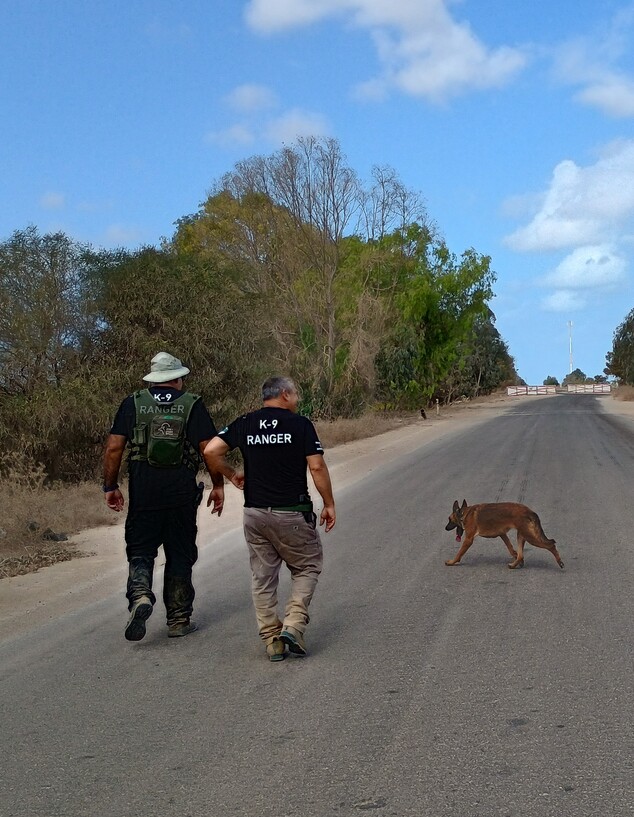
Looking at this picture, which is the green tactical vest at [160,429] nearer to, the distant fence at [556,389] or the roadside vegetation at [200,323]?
the roadside vegetation at [200,323]

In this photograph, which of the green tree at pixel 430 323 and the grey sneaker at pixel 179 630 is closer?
the grey sneaker at pixel 179 630

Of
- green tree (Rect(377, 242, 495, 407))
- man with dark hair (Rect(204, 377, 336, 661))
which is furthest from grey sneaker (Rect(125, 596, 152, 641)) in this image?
green tree (Rect(377, 242, 495, 407))

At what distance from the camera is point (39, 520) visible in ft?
39.1

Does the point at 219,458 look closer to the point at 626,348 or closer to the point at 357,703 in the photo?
the point at 357,703

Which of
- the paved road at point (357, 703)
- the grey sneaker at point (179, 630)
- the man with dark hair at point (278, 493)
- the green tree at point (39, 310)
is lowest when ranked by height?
the paved road at point (357, 703)

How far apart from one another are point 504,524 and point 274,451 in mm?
3160

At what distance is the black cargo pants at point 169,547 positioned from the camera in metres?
6.74

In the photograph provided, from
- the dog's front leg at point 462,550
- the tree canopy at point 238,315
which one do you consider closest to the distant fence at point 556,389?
the tree canopy at point 238,315

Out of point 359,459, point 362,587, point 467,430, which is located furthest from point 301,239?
point 362,587

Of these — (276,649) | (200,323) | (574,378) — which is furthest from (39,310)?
(574,378)

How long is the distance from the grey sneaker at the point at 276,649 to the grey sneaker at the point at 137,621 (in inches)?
37.6

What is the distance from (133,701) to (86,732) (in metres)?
0.50

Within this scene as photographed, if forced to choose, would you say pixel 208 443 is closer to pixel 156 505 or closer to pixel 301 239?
pixel 156 505

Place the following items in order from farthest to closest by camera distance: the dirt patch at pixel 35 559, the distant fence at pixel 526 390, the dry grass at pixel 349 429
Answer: the distant fence at pixel 526 390 → the dry grass at pixel 349 429 → the dirt patch at pixel 35 559
